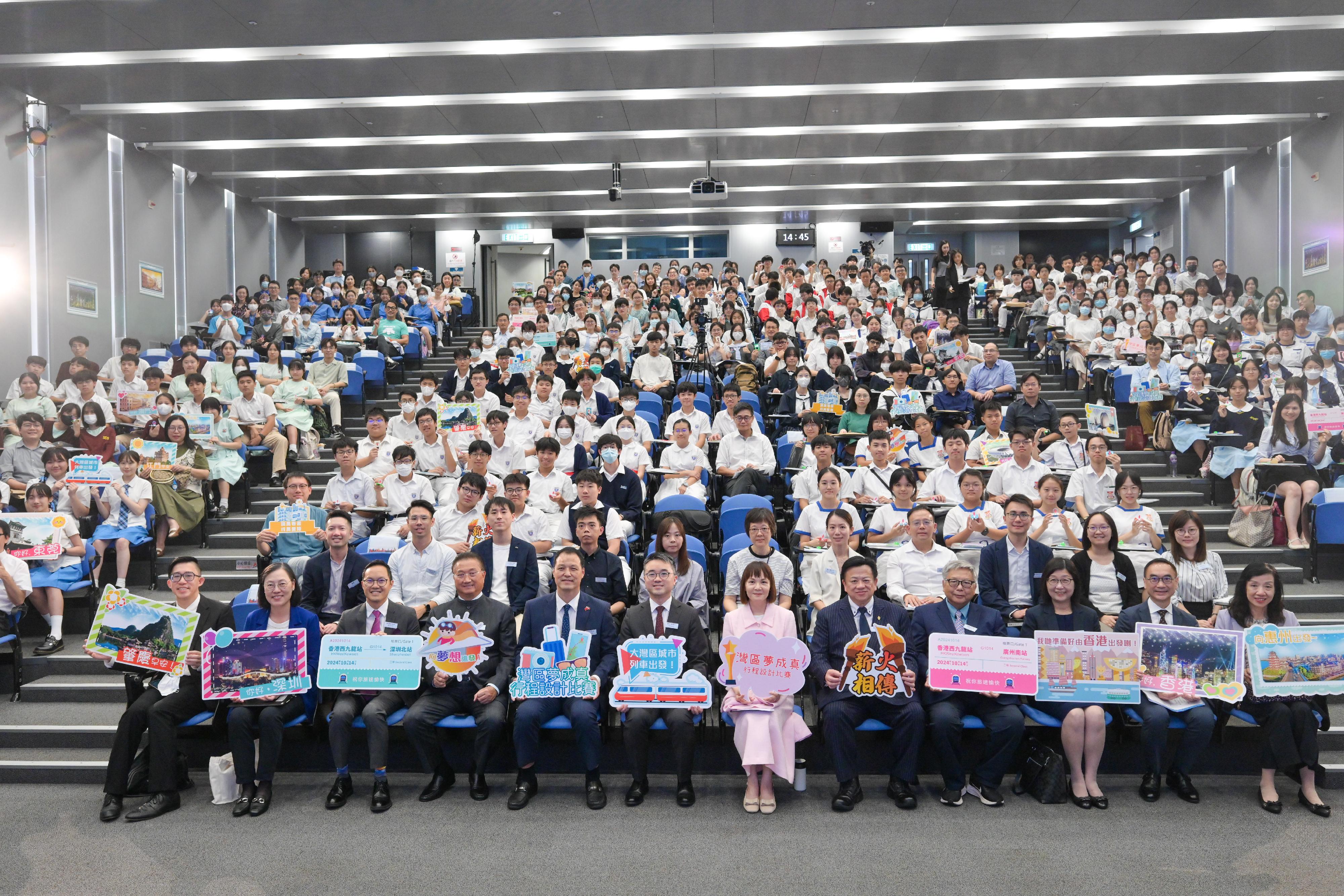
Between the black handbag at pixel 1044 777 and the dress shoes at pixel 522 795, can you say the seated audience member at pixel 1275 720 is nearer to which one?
the black handbag at pixel 1044 777

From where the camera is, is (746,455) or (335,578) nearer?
(335,578)

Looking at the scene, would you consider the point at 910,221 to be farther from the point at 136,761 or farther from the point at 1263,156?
the point at 136,761

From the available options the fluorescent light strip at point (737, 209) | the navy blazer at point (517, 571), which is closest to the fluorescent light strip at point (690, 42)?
the navy blazer at point (517, 571)

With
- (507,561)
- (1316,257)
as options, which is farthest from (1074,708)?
(1316,257)

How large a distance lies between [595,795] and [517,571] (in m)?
1.39

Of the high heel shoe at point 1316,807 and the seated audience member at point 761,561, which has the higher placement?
the seated audience member at point 761,561

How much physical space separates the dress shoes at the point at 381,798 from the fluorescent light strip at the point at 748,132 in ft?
32.6

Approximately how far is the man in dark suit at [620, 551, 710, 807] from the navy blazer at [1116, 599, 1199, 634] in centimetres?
206

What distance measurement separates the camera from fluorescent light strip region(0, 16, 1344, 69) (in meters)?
9.02

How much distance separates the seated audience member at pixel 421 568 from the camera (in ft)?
17.7

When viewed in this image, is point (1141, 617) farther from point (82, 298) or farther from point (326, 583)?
point (82, 298)

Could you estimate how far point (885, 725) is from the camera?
4555mm

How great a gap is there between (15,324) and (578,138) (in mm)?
7118

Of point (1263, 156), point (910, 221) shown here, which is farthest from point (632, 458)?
point (910, 221)
